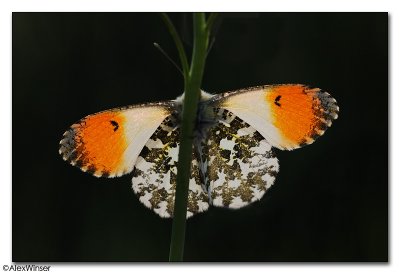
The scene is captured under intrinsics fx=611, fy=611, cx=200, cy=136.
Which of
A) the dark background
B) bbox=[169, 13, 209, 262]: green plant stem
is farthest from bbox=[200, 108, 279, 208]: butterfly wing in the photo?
the dark background

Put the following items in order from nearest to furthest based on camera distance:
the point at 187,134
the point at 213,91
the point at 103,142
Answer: the point at 187,134
the point at 103,142
the point at 213,91

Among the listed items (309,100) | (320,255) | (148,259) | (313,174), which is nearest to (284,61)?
(313,174)

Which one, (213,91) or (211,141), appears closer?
(211,141)

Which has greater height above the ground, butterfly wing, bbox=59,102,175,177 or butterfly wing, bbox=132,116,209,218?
butterfly wing, bbox=59,102,175,177

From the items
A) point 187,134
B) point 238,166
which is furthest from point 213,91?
point 187,134

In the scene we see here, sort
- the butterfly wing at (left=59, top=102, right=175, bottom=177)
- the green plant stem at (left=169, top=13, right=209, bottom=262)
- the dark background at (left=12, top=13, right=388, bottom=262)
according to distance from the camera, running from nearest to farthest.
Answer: the green plant stem at (left=169, top=13, right=209, bottom=262) → the butterfly wing at (left=59, top=102, right=175, bottom=177) → the dark background at (left=12, top=13, right=388, bottom=262)

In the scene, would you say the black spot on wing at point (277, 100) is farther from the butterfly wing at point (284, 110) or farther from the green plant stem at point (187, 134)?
the green plant stem at point (187, 134)

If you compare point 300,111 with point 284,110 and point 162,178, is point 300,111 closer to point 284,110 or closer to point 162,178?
point 284,110

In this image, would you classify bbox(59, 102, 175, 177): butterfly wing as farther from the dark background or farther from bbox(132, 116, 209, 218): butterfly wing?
the dark background
